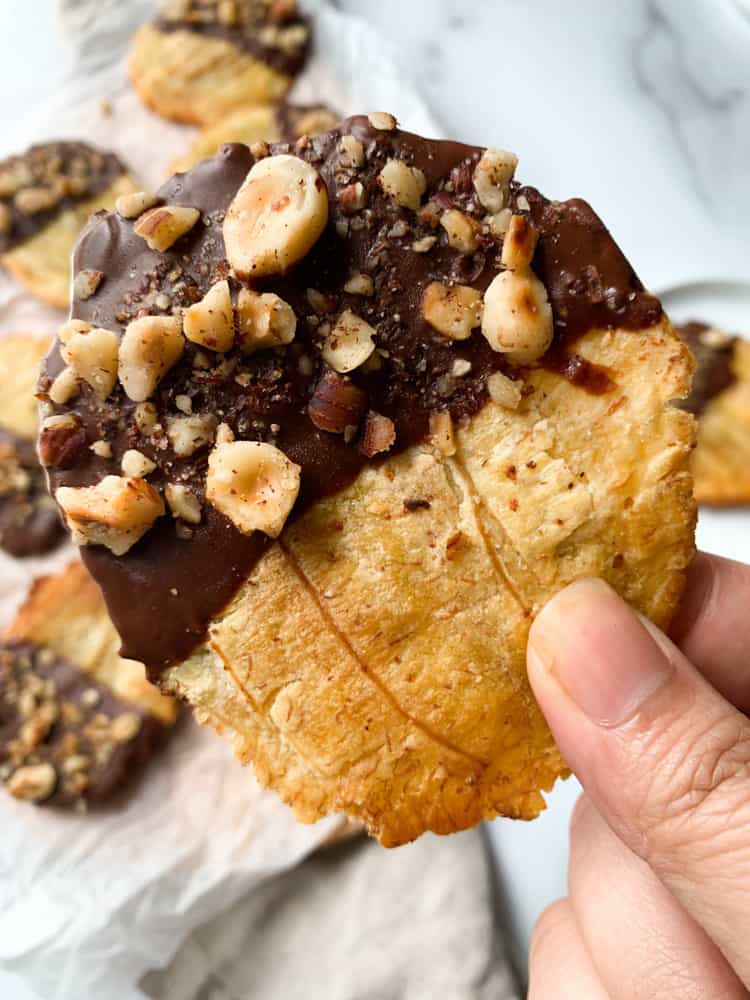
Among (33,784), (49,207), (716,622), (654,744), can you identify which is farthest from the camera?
(49,207)

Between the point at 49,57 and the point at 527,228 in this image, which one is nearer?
the point at 527,228

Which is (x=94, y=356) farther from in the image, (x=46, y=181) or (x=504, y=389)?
(x=46, y=181)

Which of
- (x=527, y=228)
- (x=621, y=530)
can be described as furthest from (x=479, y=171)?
(x=621, y=530)

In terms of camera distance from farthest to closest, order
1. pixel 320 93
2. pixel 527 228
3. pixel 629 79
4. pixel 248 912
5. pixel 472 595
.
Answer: pixel 320 93
pixel 629 79
pixel 248 912
pixel 472 595
pixel 527 228

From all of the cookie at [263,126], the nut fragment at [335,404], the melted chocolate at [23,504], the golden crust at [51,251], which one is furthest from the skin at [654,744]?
the golden crust at [51,251]

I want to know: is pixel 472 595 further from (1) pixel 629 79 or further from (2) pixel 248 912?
(1) pixel 629 79

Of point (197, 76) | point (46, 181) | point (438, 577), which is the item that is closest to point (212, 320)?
point (438, 577)

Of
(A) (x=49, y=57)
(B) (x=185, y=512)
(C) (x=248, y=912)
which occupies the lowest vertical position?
(C) (x=248, y=912)
